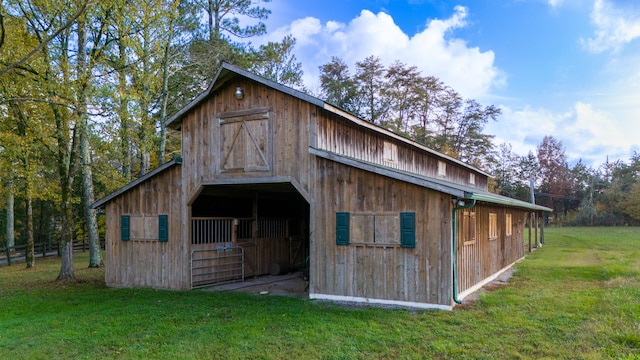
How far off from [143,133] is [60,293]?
5.98m

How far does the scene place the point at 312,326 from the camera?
6.66 meters

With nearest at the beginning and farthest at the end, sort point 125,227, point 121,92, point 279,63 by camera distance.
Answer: point 125,227
point 121,92
point 279,63

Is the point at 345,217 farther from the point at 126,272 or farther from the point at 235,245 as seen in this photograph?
the point at 126,272

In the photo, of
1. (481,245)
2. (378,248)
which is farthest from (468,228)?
(378,248)

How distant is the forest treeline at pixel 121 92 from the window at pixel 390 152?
6426 millimetres

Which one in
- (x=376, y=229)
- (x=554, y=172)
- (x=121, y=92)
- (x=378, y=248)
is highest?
(x=121, y=92)

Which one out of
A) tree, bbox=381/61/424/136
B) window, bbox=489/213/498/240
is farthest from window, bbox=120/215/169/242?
tree, bbox=381/61/424/136

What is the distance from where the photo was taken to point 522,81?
22000 millimetres

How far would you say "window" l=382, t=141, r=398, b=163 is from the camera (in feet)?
40.2

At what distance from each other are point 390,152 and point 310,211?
4.58m

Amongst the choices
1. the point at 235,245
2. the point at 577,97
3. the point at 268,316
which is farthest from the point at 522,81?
the point at 268,316

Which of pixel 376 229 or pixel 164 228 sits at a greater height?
pixel 376 229

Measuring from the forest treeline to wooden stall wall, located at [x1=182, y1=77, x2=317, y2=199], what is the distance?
3087 mm

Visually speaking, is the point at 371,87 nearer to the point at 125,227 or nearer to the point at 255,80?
the point at 255,80
